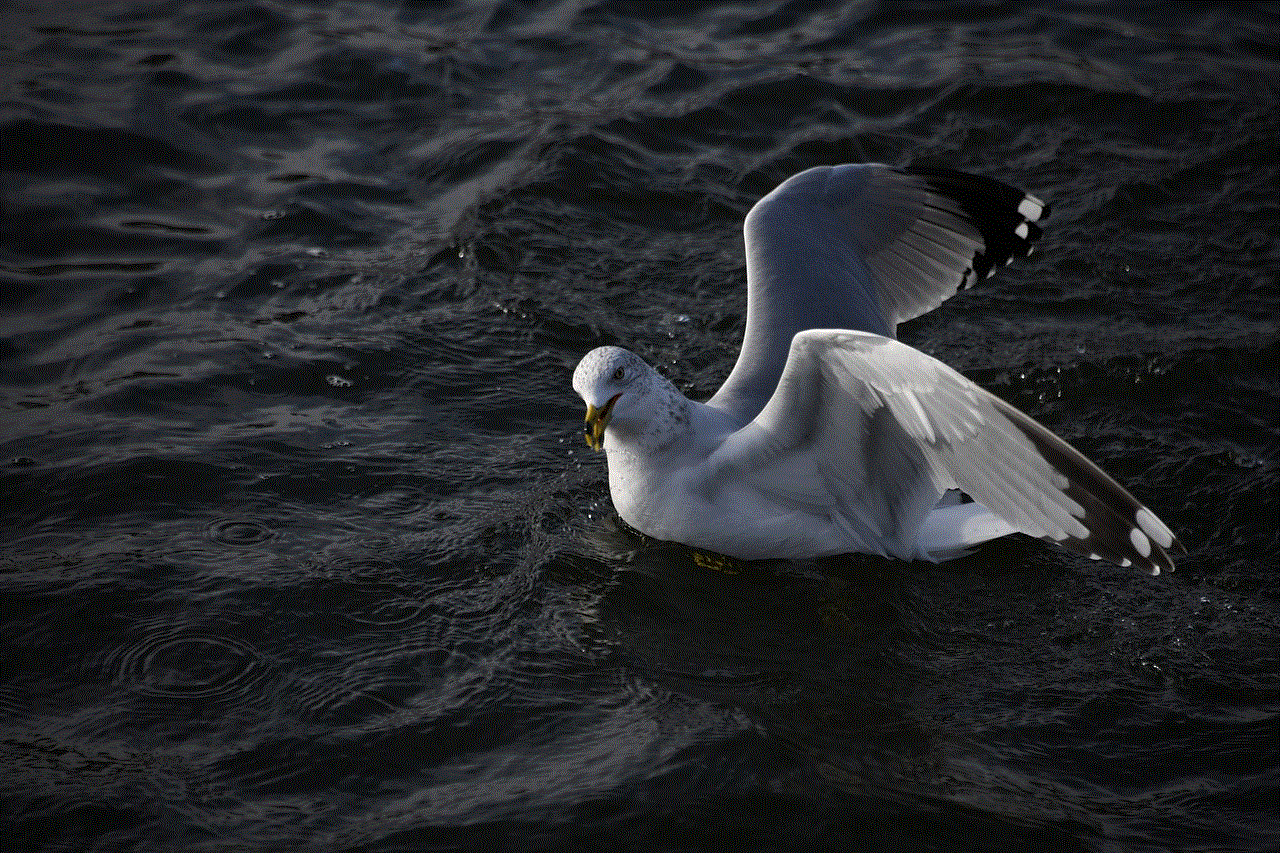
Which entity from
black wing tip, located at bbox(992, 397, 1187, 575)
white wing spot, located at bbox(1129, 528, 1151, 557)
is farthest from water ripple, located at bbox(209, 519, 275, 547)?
white wing spot, located at bbox(1129, 528, 1151, 557)

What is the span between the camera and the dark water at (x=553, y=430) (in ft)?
13.0

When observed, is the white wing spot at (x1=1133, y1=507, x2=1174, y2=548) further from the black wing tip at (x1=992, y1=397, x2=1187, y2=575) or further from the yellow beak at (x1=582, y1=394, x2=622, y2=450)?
the yellow beak at (x1=582, y1=394, x2=622, y2=450)

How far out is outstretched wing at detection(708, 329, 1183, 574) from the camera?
12.7ft

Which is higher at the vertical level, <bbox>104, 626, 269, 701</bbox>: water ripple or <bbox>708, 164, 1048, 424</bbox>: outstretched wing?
<bbox>708, 164, 1048, 424</bbox>: outstretched wing

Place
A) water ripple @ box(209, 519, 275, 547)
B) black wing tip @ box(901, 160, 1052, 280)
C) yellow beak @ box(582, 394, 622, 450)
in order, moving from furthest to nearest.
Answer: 1. black wing tip @ box(901, 160, 1052, 280)
2. water ripple @ box(209, 519, 275, 547)
3. yellow beak @ box(582, 394, 622, 450)

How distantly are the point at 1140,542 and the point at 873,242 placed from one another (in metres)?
Result: 2.39

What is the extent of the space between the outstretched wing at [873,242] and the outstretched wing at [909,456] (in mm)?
828

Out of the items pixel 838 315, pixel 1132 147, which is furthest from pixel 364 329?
pixel 1132 147

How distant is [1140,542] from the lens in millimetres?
3812

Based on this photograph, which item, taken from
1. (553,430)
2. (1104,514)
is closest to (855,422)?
(1104,514)

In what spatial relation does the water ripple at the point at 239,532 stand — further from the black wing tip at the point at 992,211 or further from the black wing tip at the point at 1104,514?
the black wing tip at the point at 992,211

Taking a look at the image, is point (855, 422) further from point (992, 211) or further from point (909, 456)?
point (992, 211)

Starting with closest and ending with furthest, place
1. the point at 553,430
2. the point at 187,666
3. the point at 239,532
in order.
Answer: the point at 187,666
the point at 239,532
the point at 553,430

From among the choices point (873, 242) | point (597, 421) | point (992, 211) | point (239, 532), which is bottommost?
point (239, 532)
